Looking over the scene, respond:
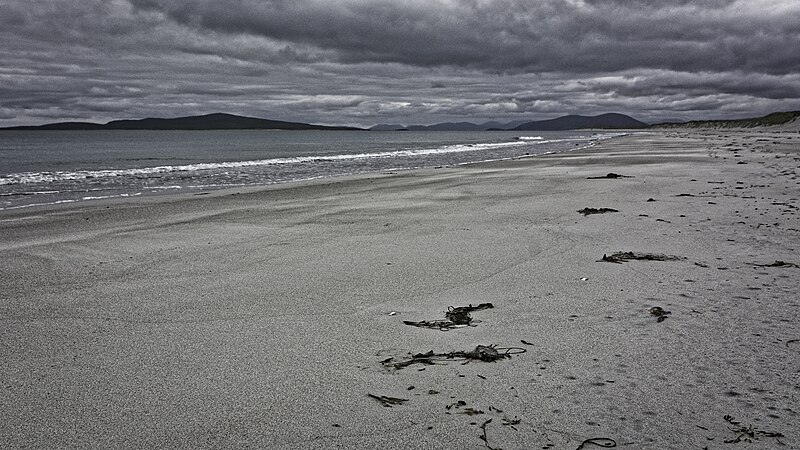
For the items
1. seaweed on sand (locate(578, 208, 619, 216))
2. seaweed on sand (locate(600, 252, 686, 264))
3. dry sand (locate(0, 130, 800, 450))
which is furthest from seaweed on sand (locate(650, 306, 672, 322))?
seaweed on sand (locate(578, 208, 619, 216))

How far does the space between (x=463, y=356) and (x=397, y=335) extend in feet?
1.96

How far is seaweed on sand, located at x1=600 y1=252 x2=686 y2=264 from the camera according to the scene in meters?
6.16

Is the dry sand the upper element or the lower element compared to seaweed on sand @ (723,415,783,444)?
upper

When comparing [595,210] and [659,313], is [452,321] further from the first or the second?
[595,210]

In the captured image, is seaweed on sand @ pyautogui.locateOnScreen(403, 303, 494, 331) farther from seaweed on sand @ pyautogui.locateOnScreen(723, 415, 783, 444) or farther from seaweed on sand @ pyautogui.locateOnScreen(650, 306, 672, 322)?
seaweed on sand @ pyautogui.locateOnScreen(723, 415, 783, 444)

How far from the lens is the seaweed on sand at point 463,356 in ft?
11.8

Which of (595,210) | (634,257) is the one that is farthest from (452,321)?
(595,210)

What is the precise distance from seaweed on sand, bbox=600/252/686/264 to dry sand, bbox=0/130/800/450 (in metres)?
0.16

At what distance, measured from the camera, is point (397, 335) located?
161 inches

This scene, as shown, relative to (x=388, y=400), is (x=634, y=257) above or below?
above

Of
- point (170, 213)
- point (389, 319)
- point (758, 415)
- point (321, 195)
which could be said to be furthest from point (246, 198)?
point (758, 415)

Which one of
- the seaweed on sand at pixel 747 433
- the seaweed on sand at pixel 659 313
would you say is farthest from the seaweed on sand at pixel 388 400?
the seaweed on sand at pixel 659 313

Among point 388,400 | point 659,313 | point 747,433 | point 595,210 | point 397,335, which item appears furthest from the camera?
point 595,210

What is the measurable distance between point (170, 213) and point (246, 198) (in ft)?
9.54
